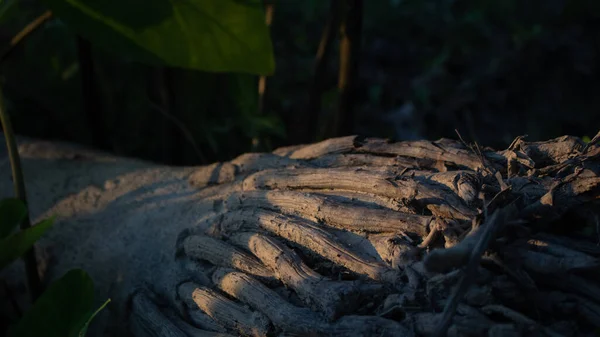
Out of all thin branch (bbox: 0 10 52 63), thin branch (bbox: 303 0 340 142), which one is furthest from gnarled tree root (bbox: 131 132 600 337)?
thin branch (bbox: 0 10 52 63)

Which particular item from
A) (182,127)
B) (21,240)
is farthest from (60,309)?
(182,127)

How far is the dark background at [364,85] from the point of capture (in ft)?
6.41

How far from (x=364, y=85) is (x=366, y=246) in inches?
74.8

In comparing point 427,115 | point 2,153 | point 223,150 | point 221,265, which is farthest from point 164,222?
point 427,115

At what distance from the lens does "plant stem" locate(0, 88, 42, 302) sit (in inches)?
47.0

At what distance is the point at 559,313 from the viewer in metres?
0.80

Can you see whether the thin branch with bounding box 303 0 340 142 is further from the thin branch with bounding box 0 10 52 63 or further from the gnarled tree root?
the thin branch with bounding box 0 10 52 63

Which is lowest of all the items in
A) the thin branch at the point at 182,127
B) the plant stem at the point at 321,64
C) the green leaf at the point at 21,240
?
the green leaf at the point at 21,240

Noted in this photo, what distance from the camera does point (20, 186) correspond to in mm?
1241

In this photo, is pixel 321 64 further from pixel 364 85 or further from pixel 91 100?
pixel 364 85

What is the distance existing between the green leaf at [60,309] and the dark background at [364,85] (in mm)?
739

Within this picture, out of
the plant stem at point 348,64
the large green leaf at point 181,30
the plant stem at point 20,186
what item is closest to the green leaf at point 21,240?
the plant stem at point 20,186

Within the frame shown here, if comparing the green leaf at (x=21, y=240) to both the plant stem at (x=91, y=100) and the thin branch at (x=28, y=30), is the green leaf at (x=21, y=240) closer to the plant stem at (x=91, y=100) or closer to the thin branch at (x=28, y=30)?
the thin branch at (x=28, y=30)

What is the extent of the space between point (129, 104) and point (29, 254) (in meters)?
0.91
